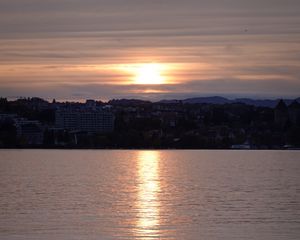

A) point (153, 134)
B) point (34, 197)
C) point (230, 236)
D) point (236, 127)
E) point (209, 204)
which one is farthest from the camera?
point (236, 127)

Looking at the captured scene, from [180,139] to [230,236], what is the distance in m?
136

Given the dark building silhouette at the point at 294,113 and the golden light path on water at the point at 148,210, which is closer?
the golden light path on water at the point at 148,210

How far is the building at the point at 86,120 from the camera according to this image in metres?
180

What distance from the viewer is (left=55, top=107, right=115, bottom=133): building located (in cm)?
17962

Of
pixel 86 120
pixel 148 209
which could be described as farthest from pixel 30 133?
pixel 148 209

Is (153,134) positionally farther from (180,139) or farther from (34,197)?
(34,197)

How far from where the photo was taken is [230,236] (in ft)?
98.4

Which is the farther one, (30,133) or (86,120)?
(86,120)

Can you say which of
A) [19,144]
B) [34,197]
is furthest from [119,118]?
[34,197]

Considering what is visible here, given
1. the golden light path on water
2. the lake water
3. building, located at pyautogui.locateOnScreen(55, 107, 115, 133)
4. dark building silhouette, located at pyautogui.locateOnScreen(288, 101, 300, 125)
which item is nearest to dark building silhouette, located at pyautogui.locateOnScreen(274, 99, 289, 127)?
dark building silhouette, located at pyautogui.locateOnScreen(288, 101, 300, 125)

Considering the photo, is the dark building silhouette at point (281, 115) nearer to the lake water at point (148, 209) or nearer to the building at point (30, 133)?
the building at point (30, 133)

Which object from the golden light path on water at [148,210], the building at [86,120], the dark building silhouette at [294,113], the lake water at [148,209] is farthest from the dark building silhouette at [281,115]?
the golden light path on water at [148,210]

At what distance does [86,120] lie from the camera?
7411 inches

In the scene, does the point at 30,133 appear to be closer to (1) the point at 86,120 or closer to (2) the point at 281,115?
(1) the point at 86,120
